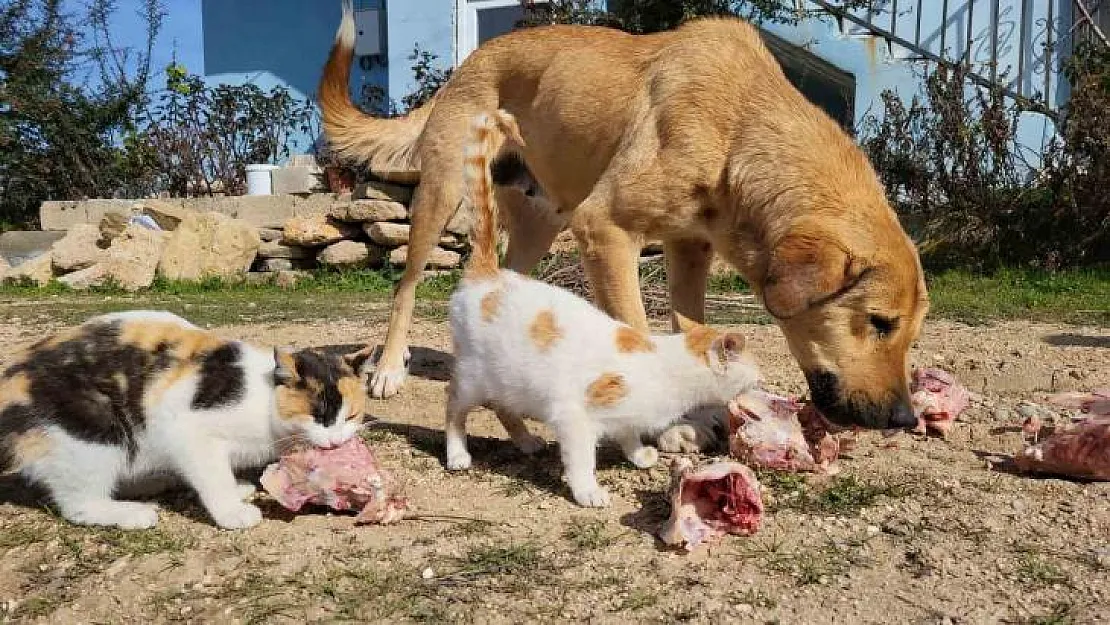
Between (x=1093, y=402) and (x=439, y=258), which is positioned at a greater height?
(x=439, y=258)

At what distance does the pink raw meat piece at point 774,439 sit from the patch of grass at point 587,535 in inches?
31.2

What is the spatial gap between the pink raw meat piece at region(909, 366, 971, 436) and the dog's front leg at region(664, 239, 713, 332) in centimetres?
122

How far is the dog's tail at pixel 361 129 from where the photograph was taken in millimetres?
5918

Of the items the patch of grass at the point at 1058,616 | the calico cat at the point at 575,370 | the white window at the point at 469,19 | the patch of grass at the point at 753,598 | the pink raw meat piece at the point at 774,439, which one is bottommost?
the patch of grass at the point at 753,598

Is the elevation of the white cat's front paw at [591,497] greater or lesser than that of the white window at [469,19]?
lesser

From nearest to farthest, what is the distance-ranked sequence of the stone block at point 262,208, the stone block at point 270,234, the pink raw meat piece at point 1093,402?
the pink raw meat piece at point 1093,402 → the stone block at point 270,234 → the stone block at point 262,208

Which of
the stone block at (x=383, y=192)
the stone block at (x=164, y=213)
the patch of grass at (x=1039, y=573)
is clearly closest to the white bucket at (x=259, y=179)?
the stone block at (x=164, y=213)

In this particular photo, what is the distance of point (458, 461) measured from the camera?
352 centimetres

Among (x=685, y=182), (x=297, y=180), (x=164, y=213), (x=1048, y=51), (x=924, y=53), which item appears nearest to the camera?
(x=685, y=182)

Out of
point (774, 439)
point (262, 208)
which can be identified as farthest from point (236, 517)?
point (262, 208)

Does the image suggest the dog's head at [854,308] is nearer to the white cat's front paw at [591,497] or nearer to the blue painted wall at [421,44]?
the white cat's front paw at [591,497]

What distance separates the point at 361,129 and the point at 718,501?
4.03 meters

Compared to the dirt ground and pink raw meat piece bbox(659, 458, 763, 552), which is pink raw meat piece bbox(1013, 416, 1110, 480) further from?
pink raw meat piece bbox(659, 458, 763, 552)

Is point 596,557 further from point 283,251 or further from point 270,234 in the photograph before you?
point 270,234
